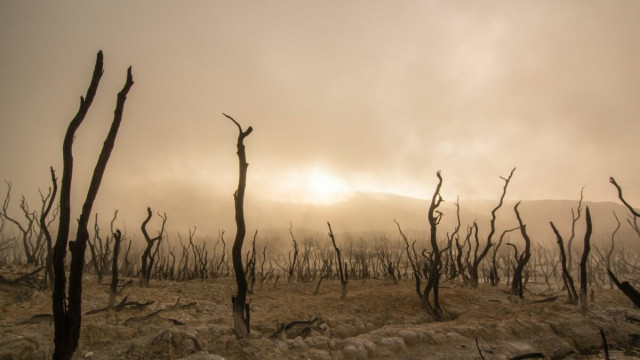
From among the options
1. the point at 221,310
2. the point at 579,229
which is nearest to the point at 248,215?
the point at 579,229

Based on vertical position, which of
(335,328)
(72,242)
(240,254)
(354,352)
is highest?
(72,242)

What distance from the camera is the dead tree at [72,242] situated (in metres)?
3.13

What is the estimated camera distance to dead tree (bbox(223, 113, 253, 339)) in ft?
16.9

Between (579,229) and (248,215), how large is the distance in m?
81.2

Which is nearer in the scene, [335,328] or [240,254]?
[240,254]

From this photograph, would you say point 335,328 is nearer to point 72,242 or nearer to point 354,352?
point 354,352

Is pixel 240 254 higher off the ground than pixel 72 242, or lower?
lower

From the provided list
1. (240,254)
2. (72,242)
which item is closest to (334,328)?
(240,254)

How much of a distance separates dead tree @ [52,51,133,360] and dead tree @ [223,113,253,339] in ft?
7.07

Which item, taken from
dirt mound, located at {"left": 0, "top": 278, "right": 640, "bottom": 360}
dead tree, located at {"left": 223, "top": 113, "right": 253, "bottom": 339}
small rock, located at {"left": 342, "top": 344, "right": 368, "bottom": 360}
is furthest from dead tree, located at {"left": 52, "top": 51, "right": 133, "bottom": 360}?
small rock, located at {"left": 342, "top": 344, "right": 368, "bottom": 360}

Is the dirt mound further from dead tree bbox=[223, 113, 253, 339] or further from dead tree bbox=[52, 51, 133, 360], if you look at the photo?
dead tree bbox=[52, 51, 133, 360]

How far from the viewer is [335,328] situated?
681cm

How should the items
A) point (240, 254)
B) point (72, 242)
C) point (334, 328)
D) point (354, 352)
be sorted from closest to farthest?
point (72, 242) < point (354, 352) < point (240, 254) < point (334, 328)

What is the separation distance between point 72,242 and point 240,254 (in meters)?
2.35
